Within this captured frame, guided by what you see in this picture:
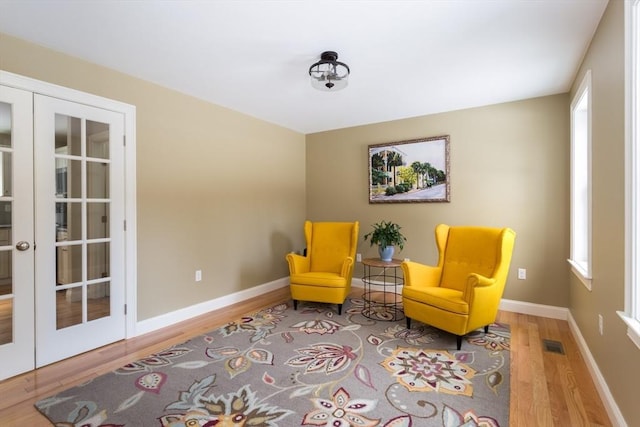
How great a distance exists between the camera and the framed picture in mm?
4000

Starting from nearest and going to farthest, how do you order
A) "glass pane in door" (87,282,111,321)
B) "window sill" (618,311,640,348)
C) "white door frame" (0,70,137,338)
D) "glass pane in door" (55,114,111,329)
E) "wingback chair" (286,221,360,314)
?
1. "window sill" (618,311,640,348)
2. "glass pane in door" (55,114,111,329)
3. "glass pane in door" (87,282,111,321)
4. "white door frame" (0,70,137,338)
5. "wingback chair" (286,221,360,314)

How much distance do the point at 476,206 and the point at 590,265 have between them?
61.5 inches

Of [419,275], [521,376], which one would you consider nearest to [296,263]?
[419,275]

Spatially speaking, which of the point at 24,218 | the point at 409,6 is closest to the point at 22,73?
the point at 24,218

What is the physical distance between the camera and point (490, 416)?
1795mm

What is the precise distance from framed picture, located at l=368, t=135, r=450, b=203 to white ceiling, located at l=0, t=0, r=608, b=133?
0.80 m

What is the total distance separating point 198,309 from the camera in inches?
138

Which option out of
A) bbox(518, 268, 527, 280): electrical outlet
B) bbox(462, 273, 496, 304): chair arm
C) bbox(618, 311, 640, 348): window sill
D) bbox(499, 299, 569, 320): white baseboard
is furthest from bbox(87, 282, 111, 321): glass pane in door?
bbox(518, 268, 527, 280): electrical outlet

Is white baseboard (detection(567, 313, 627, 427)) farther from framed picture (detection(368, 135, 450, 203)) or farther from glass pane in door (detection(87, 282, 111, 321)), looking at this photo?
glass pane in door (detection(87, 282, 111, 321))

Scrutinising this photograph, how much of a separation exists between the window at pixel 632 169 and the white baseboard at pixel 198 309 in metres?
3.54

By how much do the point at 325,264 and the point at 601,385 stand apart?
8.75ft

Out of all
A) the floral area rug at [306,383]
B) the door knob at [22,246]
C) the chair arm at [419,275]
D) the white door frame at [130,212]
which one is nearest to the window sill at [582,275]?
the floral area rug at [306,383]

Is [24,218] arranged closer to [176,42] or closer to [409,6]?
[176,42]

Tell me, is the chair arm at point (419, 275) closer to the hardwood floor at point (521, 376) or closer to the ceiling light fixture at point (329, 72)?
the hardwood floor at point (521, 376)
